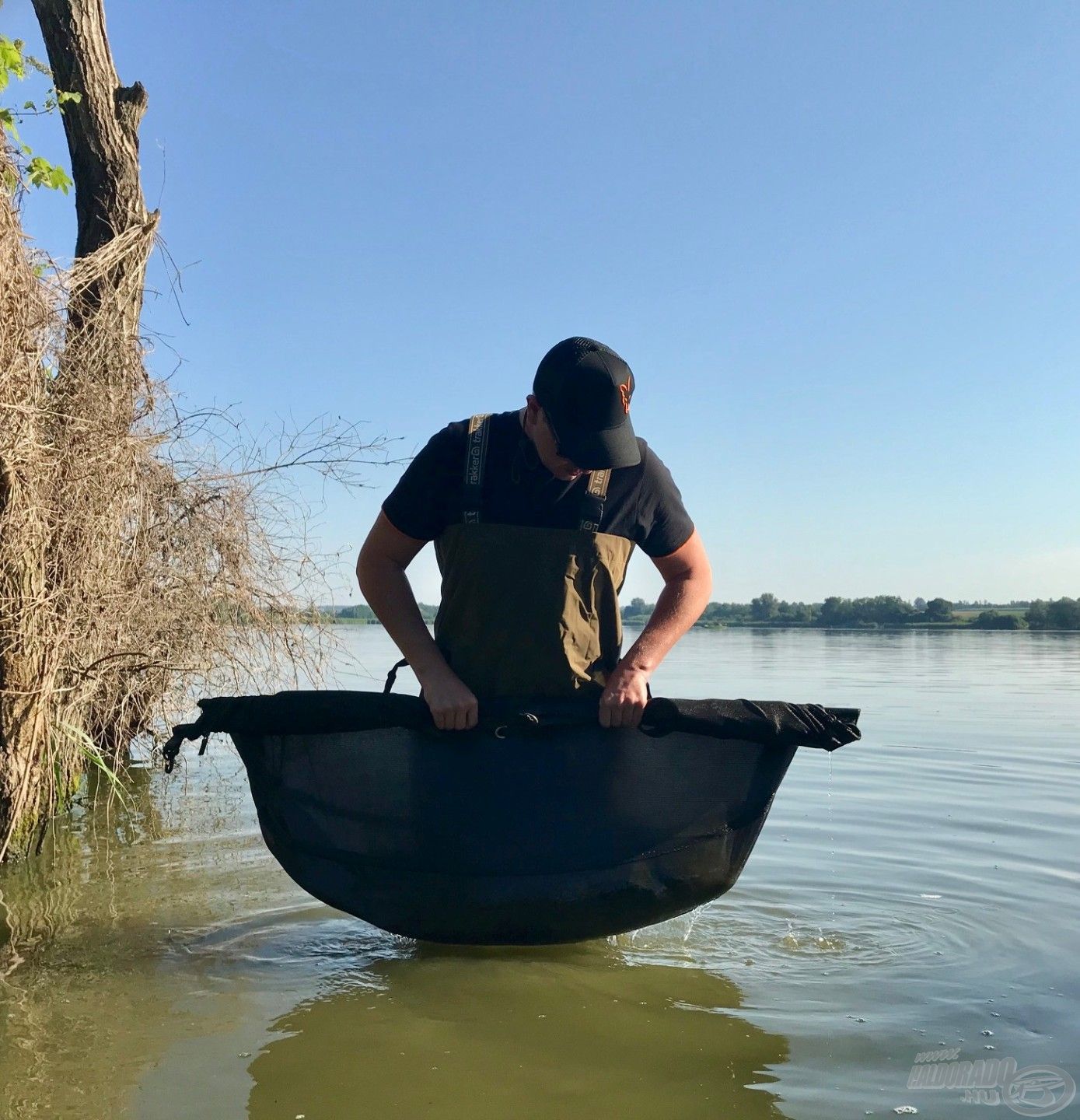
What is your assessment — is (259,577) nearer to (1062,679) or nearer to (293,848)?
(293,848)

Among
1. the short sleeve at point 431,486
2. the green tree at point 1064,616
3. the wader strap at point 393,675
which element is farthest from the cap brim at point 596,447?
the green tree at point 1064,616

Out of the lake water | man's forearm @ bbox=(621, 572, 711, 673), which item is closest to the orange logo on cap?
man's forearm @ bbox=(621, 572, 711, 673)

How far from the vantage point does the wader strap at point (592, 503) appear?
12.5ft

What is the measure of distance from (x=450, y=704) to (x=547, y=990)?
1142 mm

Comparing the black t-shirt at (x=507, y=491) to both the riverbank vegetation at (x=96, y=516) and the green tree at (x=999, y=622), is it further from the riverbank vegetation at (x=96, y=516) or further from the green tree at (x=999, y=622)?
the green tree at (x=999, y=622)

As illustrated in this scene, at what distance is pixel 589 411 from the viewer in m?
3.58

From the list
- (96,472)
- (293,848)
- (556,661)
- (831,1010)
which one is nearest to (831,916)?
(831,1010)

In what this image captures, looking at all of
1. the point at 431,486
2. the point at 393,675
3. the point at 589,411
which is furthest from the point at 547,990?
the point at 589,411

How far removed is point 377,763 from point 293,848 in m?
0.55

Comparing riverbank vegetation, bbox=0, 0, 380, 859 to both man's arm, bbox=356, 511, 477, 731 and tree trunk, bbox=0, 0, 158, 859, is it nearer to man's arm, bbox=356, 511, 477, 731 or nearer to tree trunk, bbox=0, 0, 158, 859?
tree trunk, bbox=0, 0, 158, 859

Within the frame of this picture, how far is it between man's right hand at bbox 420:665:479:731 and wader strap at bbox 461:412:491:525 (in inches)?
22.8

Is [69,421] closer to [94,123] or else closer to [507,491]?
[94,123]

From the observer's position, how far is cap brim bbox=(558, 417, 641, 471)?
357 cm

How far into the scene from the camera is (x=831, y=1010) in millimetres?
3721
